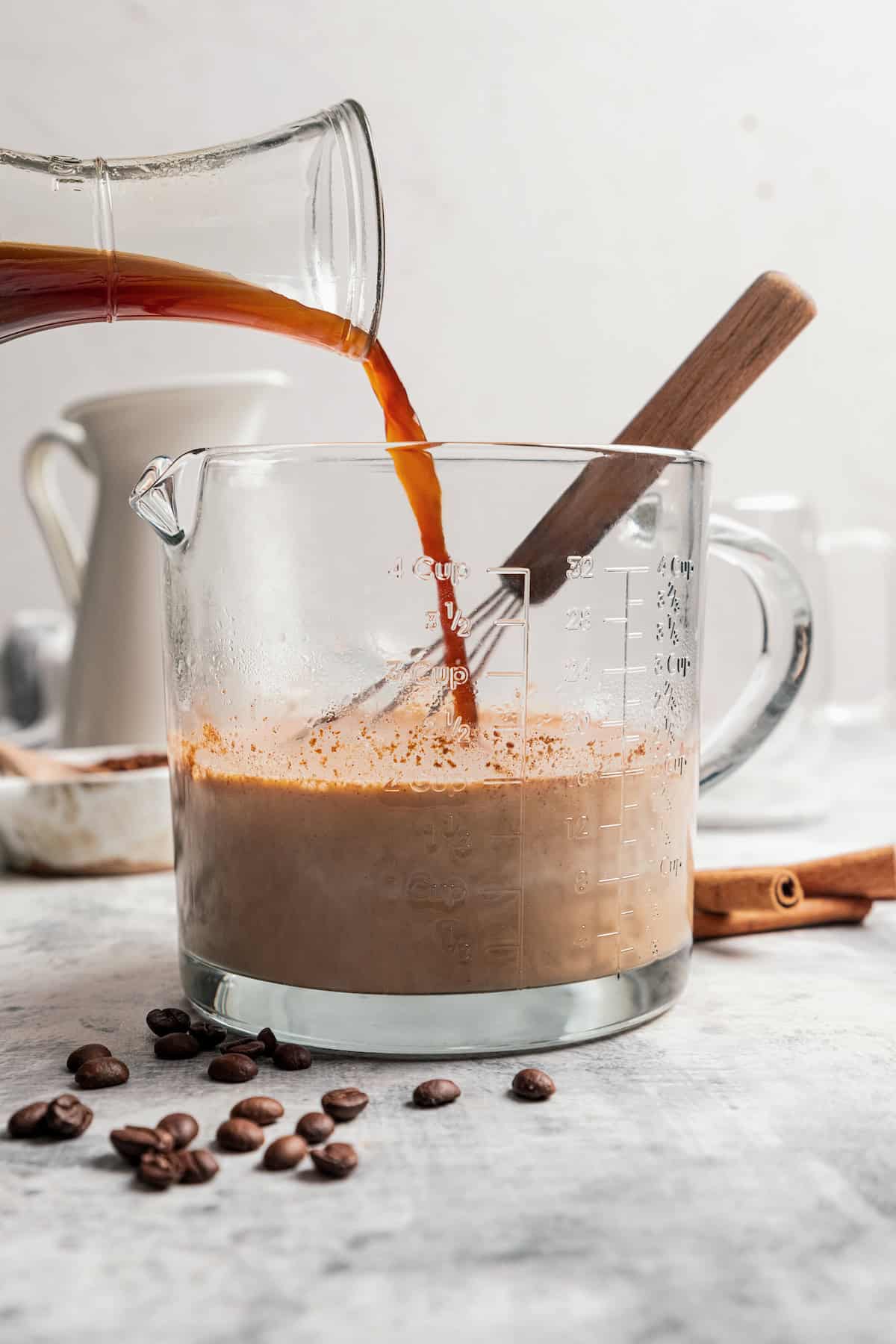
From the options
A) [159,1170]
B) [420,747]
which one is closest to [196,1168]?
[159,1170]

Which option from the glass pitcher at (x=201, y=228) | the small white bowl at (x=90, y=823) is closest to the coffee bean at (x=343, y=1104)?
the glass pitcher at (x=201, y=228)

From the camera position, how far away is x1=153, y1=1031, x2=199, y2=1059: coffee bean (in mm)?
701

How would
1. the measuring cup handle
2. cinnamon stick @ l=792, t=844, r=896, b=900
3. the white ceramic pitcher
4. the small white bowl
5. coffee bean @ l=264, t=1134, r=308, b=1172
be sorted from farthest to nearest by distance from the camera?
the white ceramic pitcher
the small white bowl
cinnamon stick @ l=792, t=844, r=896, b=900
the measuring cup handle
coffee bean @ l=264, t=1134, r=308, b=1172

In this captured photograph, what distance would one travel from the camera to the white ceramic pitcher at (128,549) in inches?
54.2

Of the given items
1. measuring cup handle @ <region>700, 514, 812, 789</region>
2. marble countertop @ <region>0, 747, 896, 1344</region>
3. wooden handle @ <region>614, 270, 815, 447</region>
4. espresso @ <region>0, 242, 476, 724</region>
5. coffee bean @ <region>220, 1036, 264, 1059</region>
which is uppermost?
espresso @ <region>0, 242, 476, 724</region>

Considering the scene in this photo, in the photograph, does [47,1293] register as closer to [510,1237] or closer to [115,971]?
[510,1237]

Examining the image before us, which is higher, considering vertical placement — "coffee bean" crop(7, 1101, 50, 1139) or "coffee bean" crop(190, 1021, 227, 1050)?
"coffee bean" crop(7, 1101, 50, 1139)

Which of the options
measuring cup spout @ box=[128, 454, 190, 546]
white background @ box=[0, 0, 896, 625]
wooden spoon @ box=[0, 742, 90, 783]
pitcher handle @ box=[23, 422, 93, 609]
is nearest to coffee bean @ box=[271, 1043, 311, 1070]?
measuring cup spout @ box=[128, 454, 190, 546]

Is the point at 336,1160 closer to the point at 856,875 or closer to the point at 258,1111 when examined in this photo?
the point at 258,1111

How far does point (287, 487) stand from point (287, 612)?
0.21 feet

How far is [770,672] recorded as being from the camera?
873mm

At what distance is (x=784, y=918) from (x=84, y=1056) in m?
0.53

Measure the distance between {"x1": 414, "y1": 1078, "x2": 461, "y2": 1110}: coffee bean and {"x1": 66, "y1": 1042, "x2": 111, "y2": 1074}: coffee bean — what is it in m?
0.17

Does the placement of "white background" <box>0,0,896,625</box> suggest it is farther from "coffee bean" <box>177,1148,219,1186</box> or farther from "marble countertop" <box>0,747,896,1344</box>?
"coffee bean" <box>177,1148,219,1186</box>
